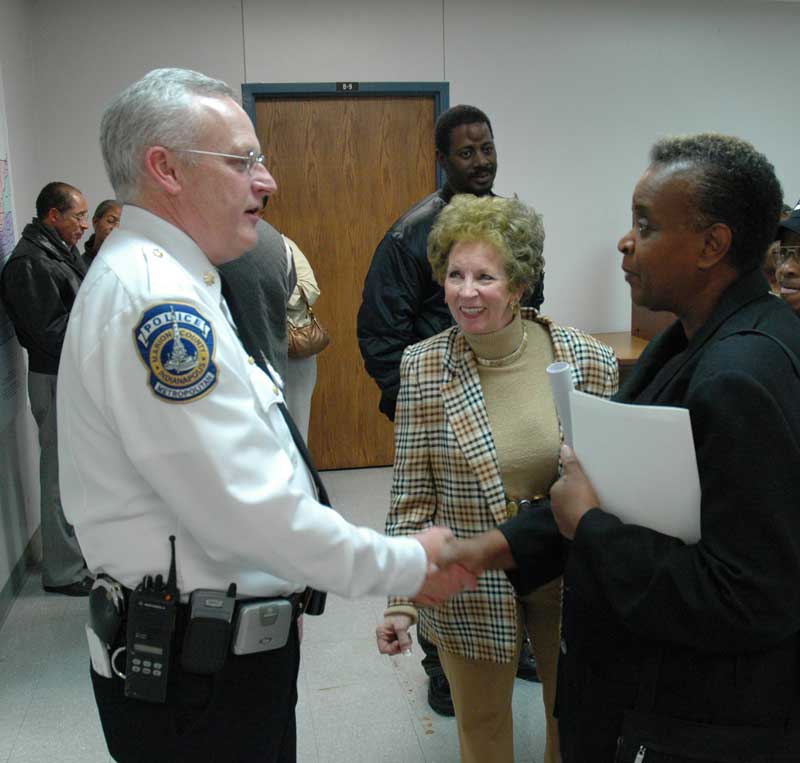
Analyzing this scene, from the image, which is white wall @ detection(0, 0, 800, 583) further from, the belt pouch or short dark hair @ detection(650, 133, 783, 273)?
the belt pouch

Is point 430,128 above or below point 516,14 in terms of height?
below

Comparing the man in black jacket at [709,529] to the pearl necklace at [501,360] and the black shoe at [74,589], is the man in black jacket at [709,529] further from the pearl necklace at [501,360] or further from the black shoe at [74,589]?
the black shoe at [74,589]

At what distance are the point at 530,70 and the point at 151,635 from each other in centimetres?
451

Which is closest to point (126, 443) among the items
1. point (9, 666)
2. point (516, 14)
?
point (9, 666)

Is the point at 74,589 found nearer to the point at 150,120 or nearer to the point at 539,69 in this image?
the point at 150,120

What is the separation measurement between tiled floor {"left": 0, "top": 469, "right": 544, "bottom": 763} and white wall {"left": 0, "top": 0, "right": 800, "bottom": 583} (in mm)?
2370

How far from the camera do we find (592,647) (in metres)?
1.23

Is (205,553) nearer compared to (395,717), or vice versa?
(205,553)

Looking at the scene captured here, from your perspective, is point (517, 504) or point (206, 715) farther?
point (517, 504)

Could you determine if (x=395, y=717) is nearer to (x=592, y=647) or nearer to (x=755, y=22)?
(x=592, y=647)

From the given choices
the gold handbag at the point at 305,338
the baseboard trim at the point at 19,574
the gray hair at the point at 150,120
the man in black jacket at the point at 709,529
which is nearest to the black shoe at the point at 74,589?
the baseboard trim at the point at 19,574

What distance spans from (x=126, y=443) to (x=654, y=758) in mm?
850

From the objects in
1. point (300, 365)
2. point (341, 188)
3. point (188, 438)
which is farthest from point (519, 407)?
point (341, 188)

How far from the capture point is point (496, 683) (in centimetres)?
183
